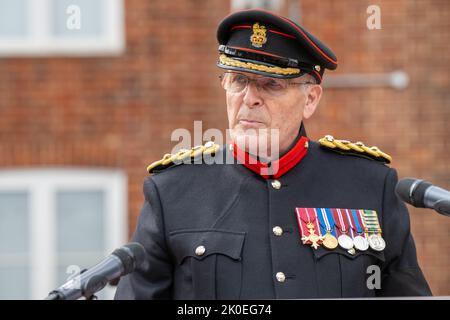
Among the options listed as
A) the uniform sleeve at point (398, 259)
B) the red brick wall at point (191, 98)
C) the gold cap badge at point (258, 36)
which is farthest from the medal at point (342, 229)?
the red brick wall at point (191, 98)

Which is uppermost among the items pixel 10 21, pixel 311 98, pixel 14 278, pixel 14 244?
pixel 10 21

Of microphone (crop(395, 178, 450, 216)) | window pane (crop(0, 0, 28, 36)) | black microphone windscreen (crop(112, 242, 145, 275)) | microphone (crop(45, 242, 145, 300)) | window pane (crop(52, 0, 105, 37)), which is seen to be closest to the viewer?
microphone (crop(45, 242, 145, 300))

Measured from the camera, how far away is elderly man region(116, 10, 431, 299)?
401cm

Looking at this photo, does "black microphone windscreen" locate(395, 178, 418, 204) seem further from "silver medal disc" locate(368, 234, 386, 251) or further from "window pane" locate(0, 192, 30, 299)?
"window pane" locate(0, 192, 30, 299)

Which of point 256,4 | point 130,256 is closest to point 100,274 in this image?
point 130,256

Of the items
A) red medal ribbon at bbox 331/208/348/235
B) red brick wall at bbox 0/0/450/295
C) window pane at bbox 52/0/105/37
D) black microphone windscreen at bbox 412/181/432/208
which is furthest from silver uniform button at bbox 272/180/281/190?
window pane at bbox 52/0/105/37

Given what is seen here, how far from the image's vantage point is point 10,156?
10.2 metres

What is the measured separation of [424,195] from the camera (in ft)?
11.5

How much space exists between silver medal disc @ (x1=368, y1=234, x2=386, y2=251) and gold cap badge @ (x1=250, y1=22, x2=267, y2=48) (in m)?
0.85

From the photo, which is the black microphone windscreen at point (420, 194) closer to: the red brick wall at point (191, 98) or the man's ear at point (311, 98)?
the man's ear at point (311, 98)

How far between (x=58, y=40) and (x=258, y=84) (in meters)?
6.66

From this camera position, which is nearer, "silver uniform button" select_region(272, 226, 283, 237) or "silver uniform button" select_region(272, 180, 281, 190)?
"silver uniform button" select_region(272, 226, 283, 237)

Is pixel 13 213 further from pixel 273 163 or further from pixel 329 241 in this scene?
pixel 329 241
